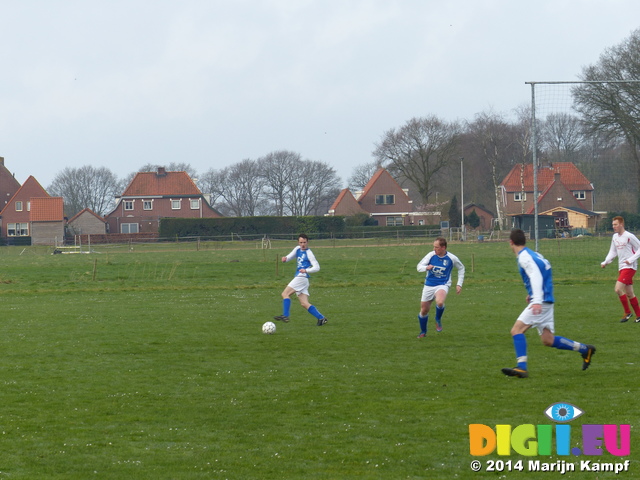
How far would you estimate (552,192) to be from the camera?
61844 millimetres

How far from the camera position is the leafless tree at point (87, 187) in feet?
404

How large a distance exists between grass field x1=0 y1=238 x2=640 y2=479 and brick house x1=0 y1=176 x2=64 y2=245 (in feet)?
239

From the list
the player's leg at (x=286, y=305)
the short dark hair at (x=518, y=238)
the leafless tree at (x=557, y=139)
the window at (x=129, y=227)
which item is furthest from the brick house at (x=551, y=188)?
the window at (x=129, y=227)

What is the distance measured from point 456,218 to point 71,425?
8279 centimetres

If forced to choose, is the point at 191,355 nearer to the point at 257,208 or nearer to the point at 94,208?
the point at 257,208

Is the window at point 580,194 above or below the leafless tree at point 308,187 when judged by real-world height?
below

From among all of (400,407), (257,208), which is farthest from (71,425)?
(257,208)

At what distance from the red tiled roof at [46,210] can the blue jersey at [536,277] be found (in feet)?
284

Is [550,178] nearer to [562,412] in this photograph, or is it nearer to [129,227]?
[562,412]

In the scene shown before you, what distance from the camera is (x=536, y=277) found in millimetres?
9875

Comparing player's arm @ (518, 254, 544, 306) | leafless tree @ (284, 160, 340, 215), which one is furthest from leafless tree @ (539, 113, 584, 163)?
player's arm @ (518, 254, 544, 306)

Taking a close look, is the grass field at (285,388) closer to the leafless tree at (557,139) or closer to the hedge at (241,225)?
the leafless tree at (557,139)

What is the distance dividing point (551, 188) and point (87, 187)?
271ft

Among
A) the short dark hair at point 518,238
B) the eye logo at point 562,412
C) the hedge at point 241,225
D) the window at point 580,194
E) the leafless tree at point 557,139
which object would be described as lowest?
the eye logo at point 562,412
